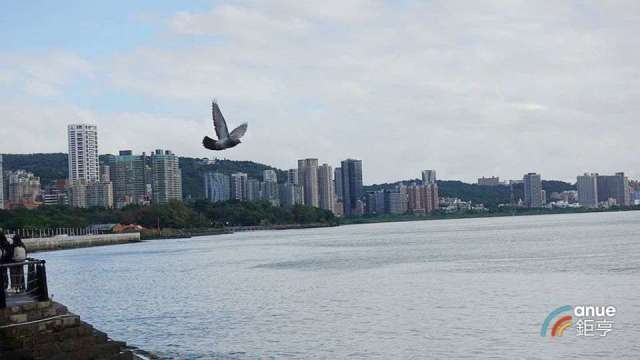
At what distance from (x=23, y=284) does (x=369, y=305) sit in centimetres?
1653

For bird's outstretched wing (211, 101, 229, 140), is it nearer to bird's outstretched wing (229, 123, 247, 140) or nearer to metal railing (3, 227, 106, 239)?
bird's outstretched wing (229, 123, 247, 140)

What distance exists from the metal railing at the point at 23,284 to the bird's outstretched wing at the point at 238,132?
15.0 ft

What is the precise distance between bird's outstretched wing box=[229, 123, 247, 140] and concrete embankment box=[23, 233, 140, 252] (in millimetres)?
85885

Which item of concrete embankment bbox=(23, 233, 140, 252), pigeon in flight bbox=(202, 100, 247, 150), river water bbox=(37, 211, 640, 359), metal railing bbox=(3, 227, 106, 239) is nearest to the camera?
pigeon in flight bbox=(202, 100, 247, 150)

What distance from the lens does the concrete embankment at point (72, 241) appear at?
105 m

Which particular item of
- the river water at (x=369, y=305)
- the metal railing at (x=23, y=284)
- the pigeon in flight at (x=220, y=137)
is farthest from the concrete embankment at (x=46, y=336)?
the river water at (x=369, y=305)

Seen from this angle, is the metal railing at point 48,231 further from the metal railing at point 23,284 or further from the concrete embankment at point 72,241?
the metal railing at point 23,284

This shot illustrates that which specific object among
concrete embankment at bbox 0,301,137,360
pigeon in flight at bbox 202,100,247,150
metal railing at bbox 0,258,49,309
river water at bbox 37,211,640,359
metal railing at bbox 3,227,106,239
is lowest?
river water at bbox 37,211,640,359

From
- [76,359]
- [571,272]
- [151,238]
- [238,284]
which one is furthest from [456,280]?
[151,238]

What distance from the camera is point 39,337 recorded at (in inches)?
653

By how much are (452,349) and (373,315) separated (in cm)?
764

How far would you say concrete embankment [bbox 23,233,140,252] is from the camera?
105 m

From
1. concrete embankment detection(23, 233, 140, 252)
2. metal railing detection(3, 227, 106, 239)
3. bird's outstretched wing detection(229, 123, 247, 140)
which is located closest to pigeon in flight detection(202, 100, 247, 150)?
bird's outstretched wing detection(229, 123, 247, 140)

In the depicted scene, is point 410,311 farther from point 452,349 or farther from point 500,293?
point 452,349
